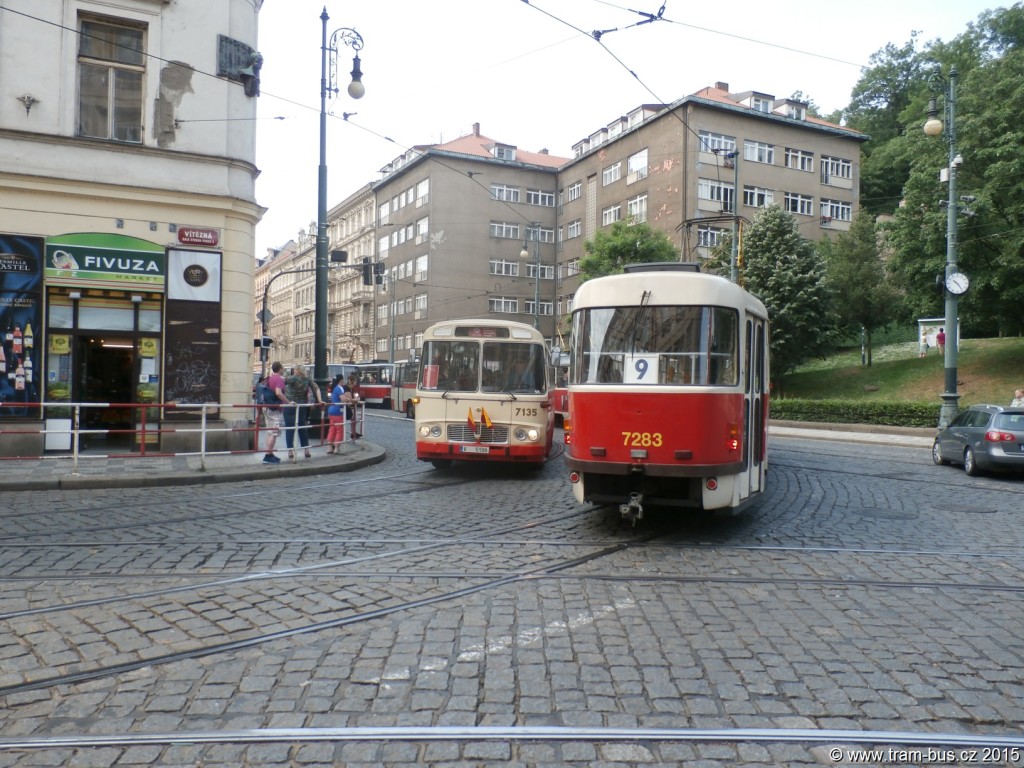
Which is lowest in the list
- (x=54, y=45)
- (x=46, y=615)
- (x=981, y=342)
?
(x=46, y=615)

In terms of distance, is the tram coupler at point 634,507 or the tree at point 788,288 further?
the tree at point 788,288

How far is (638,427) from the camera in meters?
8.14

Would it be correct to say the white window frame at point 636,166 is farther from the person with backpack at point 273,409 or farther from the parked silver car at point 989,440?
the person with backpack at point 273,409

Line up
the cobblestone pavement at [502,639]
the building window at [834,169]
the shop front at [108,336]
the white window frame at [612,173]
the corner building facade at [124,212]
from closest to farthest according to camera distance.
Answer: the cobblestone pavement at [502,639]
the shop front at [108,336]
the corner building facade at [124,212]
the building window at [834,169]
the white window frame at [612,173]

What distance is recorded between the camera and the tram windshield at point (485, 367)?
1361 cm

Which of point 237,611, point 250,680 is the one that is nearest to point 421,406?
point 237,611

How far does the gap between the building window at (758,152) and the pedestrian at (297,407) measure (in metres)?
39.9

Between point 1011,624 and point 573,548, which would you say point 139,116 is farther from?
point 1011,624

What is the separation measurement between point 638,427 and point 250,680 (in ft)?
15.6

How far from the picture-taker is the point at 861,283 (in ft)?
132

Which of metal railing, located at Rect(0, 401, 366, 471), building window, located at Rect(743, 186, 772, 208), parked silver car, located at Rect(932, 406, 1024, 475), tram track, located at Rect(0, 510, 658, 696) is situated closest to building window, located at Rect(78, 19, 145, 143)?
metal railing, located at Rect(0, 401, 366, 471)

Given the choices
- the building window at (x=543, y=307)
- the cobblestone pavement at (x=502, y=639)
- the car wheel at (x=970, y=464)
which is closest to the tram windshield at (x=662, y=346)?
the cobblestone pavement at (x=502, y=639)

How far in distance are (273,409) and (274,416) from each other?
5.2 inches

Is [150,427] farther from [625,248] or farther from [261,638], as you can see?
[625,248]
